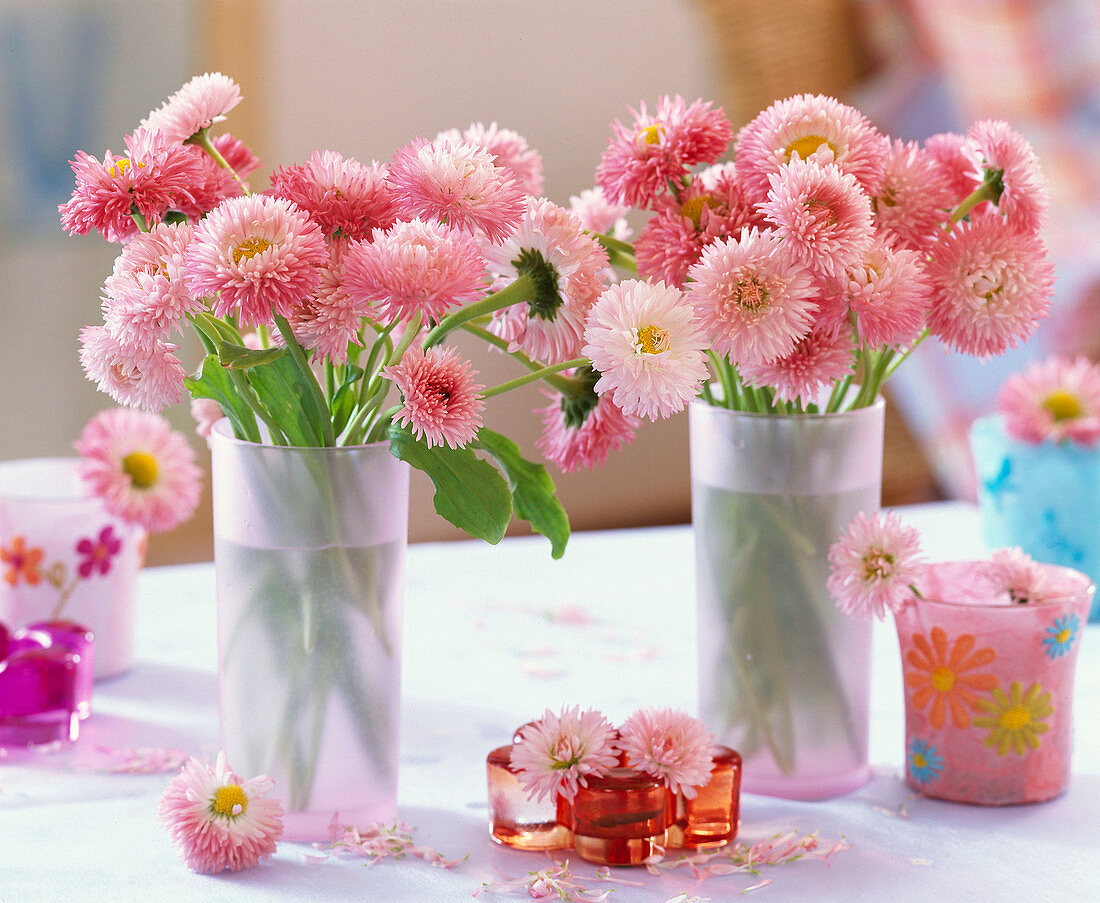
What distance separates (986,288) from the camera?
1.77 ft

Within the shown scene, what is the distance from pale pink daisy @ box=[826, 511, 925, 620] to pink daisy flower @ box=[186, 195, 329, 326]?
0.87 feet

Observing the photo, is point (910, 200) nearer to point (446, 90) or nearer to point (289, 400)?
point (289, 400)

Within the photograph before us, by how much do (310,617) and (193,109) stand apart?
22 cm

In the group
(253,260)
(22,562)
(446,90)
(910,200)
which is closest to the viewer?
(253,260)

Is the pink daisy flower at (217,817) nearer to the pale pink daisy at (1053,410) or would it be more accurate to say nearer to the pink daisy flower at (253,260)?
the pink daisy flower at (253,260)

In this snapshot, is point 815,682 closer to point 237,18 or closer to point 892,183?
point 892,183

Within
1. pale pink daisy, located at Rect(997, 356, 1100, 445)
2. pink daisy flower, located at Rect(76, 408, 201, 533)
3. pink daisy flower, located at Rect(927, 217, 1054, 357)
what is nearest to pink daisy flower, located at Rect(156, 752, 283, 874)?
pink daisy flower, located at Rect(76, 408, 201, 533)

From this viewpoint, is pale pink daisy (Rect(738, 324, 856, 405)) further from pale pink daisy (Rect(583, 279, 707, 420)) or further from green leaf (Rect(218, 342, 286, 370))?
green leaf (Rect(218, 342, 286, 370))

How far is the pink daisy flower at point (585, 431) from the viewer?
57 cm

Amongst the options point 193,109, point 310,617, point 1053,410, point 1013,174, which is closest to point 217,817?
point 310,617

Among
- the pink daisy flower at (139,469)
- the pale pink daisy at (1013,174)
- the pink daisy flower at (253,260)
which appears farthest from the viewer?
the pink daisy flower at (139,469)

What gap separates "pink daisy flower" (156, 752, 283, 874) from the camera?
51cm

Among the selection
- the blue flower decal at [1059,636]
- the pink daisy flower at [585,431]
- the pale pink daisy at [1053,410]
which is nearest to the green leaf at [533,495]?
the pink daisy flower at [585,431]

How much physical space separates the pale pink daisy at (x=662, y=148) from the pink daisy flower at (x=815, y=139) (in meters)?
0.02
